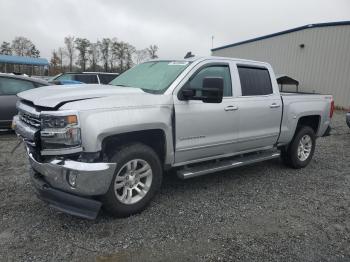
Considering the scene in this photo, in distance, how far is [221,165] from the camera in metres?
4.63

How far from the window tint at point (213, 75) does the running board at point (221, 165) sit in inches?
39.7

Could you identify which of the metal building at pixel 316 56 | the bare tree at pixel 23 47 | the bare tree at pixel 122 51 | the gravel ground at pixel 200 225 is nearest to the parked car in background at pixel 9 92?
the gravel ground at pixel 200 225

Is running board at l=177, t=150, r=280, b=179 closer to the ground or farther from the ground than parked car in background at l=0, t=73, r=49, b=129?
closer to the ground

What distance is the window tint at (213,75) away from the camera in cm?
436

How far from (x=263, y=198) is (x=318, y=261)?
151cm

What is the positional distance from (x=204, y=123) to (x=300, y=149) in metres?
2.84

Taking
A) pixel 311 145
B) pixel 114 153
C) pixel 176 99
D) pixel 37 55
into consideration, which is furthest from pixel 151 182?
pixel 37 55

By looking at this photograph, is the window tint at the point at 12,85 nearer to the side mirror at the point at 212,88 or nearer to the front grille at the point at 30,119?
the front grille at the point at 30,119

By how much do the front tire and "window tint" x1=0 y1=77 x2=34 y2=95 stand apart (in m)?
5.44

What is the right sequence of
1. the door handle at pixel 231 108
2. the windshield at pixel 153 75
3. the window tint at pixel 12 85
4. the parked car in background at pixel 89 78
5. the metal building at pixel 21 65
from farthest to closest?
the metal building at pixel 21 65
the parked car in background at pixel 89 78
the window tint at pixel 12 85
the door handle at pixel 231 108
the windshield at pixel 153 75

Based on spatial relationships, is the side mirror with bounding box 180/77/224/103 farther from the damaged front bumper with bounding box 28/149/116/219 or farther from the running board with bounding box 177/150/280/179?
the damaged front bumper with bounding box 28/149/116/219

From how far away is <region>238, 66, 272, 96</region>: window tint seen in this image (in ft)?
16.4

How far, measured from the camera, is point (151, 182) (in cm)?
390

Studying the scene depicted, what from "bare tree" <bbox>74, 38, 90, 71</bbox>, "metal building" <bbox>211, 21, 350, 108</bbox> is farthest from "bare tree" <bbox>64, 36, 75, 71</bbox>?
"metal building" <bbox>211, 21, 350, 108</bbox>
